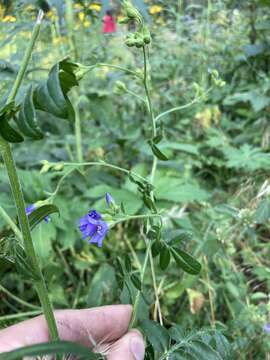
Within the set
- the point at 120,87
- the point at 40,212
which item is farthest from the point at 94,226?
the point at 120,87

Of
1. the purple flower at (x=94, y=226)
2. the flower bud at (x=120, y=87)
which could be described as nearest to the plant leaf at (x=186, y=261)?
the purple flower at (x=94, y=226)

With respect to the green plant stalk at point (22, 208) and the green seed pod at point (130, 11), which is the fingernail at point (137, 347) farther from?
the green seed pod at point (130, 11)

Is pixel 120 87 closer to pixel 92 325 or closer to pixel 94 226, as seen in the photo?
pixel 94 226

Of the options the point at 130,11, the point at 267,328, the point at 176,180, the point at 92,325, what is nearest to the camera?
the point at 130,11

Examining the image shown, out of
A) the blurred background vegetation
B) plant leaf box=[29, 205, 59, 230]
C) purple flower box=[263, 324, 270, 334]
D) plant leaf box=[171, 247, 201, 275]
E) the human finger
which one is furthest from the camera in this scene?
the blurred background vegetation

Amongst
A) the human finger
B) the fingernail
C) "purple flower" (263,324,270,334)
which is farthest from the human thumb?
"purple flower" (263,324,270,334)

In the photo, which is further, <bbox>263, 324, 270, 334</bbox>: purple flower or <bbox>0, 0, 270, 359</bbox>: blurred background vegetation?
<bbox>0, 0, 270, 359</bbox>: blurred background vegetation

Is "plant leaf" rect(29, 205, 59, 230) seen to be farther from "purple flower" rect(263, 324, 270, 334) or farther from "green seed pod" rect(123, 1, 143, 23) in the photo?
"purple flower" rect(263, 324, 270, 334)
